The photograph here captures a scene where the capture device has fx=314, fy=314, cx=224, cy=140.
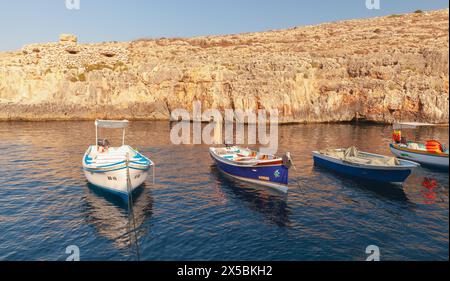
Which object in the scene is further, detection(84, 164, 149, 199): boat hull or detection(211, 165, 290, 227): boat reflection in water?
detection(84, 164, 149, 199): boat hull

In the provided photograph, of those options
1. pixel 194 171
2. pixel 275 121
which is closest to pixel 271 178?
pixel 194 171

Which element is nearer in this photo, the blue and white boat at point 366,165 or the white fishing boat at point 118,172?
the white fishing boat at point 118,172

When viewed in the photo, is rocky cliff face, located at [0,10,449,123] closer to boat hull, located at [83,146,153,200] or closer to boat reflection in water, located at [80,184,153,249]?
boat hull, located at [83,146,153,200]

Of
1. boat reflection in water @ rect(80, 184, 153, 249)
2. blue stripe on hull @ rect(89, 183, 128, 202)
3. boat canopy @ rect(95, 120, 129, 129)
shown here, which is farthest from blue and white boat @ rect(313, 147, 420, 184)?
boat canopy @ rect(95, 120, 129, 129)

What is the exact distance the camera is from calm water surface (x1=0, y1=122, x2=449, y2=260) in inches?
706

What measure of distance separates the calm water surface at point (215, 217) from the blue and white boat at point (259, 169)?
3.78 ft

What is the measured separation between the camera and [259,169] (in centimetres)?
2950

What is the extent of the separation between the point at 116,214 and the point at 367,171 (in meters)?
23.4

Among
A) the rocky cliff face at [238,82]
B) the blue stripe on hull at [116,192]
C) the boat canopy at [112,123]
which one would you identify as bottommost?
the blue stripe on hull at [116,192]

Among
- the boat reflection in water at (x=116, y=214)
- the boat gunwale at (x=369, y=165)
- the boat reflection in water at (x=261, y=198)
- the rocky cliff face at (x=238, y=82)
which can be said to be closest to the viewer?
the boat reflection in water at (x=116, y=214)

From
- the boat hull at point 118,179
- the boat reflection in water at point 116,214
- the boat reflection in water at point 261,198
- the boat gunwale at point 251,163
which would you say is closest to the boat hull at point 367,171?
the boat gunwale at point 251,163

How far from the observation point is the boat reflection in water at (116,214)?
19.8 meters

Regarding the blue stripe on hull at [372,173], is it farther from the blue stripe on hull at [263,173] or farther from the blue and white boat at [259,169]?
the blue stripe on hull at [263,173]

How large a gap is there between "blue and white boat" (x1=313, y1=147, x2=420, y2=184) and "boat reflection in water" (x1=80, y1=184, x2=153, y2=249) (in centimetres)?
2019
